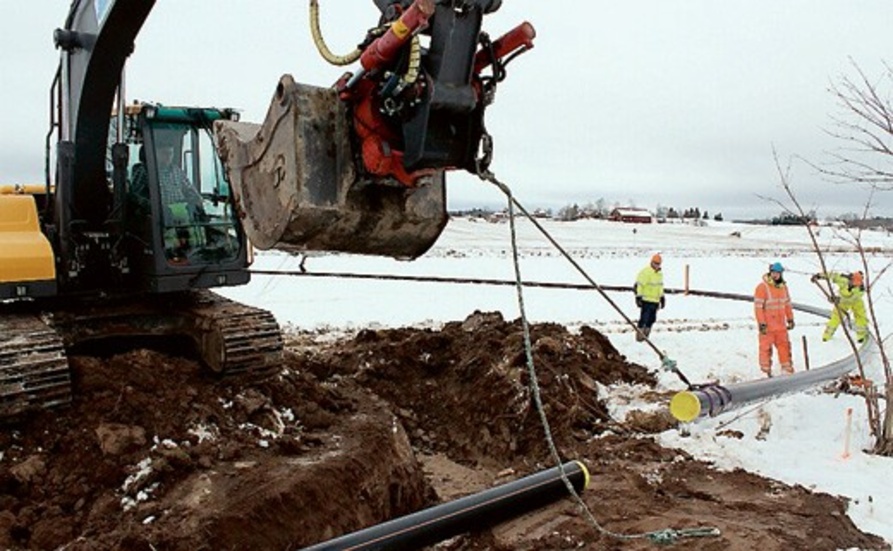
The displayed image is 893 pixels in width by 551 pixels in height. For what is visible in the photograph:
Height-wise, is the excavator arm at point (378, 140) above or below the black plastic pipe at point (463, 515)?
above

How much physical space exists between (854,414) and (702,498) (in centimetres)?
316

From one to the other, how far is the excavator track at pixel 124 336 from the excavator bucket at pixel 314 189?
2.59 m

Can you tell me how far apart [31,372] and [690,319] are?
12383 millimetres

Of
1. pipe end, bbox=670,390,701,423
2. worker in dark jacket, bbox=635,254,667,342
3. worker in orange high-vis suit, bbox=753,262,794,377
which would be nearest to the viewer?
pipe end, bbox=670,390,701,423

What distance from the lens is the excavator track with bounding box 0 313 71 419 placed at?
205 inches

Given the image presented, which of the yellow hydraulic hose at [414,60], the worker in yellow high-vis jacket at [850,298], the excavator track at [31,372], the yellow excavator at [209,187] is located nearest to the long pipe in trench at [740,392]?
the yellow excavator at [209,187]

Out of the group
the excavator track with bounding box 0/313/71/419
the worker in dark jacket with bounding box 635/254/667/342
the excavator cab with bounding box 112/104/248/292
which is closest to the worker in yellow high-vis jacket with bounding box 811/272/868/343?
the worker in dark jacket with bounding box 635/254/667/342

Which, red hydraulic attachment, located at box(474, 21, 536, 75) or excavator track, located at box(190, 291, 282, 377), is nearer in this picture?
red hydraulic attachment, located at box(474, 21, 536, 75)

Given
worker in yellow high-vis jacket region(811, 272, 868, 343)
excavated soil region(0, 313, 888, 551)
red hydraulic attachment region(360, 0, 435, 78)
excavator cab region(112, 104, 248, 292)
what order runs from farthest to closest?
worker in yellow high-vis jacket region(811, 272, 868, 343) → excavator cab region(112, 104, 248, 292) → excavated soil region(0, 313, 888, 551) → red hydraulic attachment region(360, 0, 435, 78)

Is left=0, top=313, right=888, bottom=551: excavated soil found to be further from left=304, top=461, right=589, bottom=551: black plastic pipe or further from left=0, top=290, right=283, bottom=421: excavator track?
left=304, top=461, right=589, bottom=551: black plastic pipe

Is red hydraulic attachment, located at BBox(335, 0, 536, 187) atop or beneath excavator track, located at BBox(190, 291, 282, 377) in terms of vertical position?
atop

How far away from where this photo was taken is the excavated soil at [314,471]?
4.60 meters

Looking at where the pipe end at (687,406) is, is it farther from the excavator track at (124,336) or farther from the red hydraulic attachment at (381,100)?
the excavator track at (124,336)

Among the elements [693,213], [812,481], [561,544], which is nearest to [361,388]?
[561,544]
